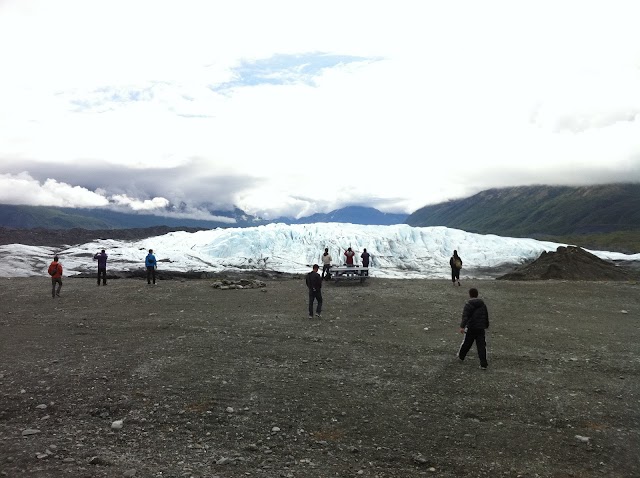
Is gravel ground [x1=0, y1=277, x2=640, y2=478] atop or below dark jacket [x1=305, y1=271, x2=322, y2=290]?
below

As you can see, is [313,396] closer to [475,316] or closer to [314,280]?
[475,316]

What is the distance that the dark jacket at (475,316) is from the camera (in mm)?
11750

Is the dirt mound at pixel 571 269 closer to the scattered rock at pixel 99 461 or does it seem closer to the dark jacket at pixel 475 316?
the dark jacket at pixel 475 316

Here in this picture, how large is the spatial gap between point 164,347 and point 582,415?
32.3ft

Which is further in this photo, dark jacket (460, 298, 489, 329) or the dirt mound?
the dirt mound

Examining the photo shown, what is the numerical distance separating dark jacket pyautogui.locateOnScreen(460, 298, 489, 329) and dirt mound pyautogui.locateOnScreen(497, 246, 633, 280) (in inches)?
1028

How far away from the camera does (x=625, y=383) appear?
10.8m

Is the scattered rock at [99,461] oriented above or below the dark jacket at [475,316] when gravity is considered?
below

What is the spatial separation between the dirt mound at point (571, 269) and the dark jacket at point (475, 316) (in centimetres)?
2611

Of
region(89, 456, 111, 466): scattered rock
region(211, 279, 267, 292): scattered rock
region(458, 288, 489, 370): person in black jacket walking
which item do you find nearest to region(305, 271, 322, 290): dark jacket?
region(458, 288, 489, 370): person in black jacket walking

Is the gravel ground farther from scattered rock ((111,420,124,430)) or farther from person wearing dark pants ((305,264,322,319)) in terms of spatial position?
person wearing dark pants ((305,264,322,319))

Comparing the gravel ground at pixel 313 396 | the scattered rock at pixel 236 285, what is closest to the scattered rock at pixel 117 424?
the gravel ground at pixel 313 396

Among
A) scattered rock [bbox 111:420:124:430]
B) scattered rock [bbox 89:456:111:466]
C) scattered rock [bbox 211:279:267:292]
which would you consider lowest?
scattered rock [bbox 89:456:111:466]

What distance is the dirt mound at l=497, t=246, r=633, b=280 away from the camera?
1385 inches
